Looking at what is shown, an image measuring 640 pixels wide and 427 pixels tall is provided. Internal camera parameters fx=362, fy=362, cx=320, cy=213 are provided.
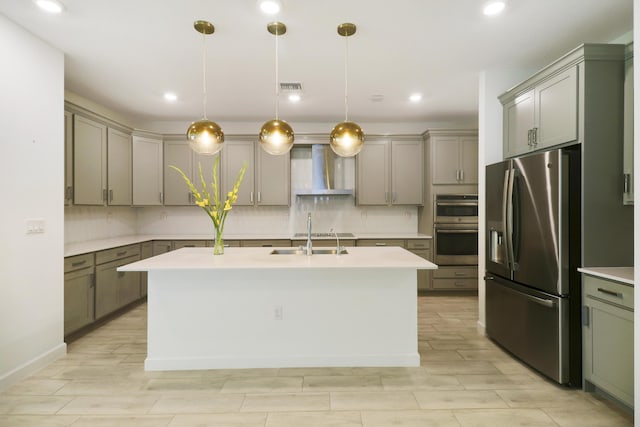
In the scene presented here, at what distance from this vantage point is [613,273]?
2.28 meters

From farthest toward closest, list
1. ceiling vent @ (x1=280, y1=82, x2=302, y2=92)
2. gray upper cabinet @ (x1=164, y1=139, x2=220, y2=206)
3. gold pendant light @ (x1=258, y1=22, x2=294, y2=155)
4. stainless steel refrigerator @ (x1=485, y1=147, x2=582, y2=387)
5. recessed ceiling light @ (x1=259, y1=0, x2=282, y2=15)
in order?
1. gray upper cabinet @ (x1=164, y1=139, x2=220, y2=206)
2. ceiling vent @ (x1=280, y1=82, x2=302, y2=92)
3. gold pendant light @ (x1=258, y1=22, x2=294, y2=155)
4. stainless steel refrigerator @ (x1=485, y1=147, x2=582, y2=387)
5. recessed ceiling light @ (x1=259, y1=0, x2=282, y2=15)

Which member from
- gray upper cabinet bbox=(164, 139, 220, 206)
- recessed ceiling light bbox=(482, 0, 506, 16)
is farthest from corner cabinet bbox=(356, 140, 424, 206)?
recessed ceiling light bbox=(482, 0, 506, 16)

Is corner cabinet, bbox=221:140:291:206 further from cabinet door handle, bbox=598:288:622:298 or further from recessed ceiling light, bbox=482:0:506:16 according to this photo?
cabinet door handle, bbox=598:288:622:298

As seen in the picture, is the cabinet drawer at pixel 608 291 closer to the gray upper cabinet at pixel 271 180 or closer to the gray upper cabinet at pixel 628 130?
the gray upper cabinet at pixel 628 130

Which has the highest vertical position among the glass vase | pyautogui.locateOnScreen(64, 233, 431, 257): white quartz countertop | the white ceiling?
the white ceiling

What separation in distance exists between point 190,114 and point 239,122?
2.43ft

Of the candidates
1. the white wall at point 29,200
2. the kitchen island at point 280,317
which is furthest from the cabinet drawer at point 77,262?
the kitchen island at point 280,317

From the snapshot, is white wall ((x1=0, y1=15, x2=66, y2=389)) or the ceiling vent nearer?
white wall ((x1=0, y1=15, x2=66, y2=389))

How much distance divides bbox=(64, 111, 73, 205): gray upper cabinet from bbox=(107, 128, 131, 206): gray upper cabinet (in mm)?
725

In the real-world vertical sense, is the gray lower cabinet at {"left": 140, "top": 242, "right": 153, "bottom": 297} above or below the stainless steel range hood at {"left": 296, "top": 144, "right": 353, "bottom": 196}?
below

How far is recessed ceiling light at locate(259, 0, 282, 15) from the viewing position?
2.40 meters

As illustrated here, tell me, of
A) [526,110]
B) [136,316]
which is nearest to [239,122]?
[136,316]

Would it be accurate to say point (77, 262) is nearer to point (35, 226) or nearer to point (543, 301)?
point (35, 226)

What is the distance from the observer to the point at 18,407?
92.4 inches
